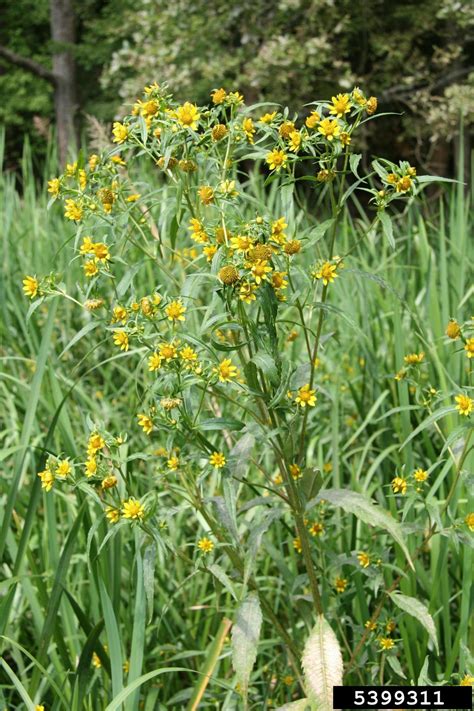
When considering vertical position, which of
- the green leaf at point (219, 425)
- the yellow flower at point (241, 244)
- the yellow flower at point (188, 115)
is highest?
the yellow flower at point (188, 115)

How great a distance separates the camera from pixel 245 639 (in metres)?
1.20

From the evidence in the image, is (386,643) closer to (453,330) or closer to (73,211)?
(453,330)

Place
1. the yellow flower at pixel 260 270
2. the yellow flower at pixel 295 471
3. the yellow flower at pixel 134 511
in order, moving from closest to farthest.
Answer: the yellow flower at pixel 260 270 < the yellow flower at pixel 134 511 < the yellow flower at pixel 295 471

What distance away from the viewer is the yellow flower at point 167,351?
44.5 inches

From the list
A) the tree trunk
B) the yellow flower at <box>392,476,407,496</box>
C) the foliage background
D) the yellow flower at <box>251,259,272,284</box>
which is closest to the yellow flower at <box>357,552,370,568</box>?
the yellow flower at <box>392,476,407,496</box>

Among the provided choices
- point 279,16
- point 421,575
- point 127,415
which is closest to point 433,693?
point 421,575

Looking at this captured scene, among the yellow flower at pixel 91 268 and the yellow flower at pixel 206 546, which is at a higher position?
the yellow flower at pixel 91 268

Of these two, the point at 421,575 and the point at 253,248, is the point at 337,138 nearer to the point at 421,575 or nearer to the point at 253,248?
the point at 253,248

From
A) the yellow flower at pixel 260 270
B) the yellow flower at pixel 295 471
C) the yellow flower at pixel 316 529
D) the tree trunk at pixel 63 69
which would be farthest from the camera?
the tree trunk at pixel 63 69

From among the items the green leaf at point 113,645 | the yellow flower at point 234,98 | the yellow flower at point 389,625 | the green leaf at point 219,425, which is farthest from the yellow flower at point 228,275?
the yellow flower at point 389,625

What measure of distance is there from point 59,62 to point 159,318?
390 inches

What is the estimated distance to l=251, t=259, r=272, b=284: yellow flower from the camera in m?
1.07

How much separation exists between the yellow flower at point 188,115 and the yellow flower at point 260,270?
0.25 meters

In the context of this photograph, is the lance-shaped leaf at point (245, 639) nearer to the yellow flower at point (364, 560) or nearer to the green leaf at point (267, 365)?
the yellow flower at point (364, 560)
